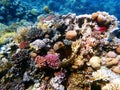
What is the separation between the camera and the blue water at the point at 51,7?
15.4 meters

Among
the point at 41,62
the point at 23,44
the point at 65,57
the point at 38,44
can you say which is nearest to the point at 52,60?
the point at 41,62

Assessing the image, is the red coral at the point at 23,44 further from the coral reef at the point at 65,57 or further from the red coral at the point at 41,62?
the red coral at the point at 41,62

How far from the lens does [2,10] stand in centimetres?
1523

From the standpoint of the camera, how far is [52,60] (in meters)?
5.41

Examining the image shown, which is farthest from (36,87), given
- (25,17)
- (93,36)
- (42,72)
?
(25,17)

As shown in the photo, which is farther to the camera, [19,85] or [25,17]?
[25,17]

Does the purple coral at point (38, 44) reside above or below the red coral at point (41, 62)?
above

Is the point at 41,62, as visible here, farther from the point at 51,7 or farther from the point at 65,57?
the point at 51,7

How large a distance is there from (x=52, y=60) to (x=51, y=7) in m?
16.0

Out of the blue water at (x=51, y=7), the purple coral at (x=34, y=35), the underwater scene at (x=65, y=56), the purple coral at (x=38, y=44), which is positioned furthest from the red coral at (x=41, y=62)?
the blue water at (x=51, y=7)

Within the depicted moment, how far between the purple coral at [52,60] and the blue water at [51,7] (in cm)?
1022

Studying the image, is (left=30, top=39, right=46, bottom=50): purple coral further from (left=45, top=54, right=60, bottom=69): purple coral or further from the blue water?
the blue water

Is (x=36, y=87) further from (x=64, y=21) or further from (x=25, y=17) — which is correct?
(x=25, y=17)

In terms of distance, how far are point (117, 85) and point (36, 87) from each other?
205cm
